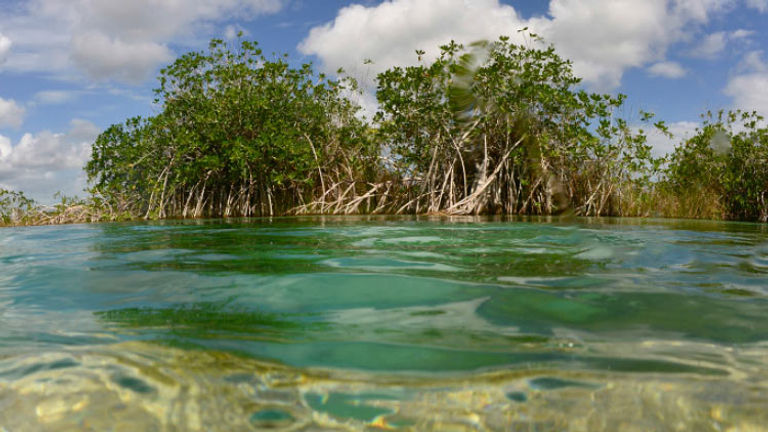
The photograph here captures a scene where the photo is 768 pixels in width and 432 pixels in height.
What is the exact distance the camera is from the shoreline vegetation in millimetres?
11383

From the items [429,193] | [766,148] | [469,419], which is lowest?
[469,419]

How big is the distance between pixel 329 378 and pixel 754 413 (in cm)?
102

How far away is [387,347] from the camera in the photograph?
1.49 m

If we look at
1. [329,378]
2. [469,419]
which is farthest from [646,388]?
[329,378]

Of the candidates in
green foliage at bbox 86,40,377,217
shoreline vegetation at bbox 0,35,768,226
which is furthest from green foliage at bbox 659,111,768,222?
green foliage at bbox 86,40,377,217

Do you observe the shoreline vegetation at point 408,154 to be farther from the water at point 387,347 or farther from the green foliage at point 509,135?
the water at point 387,347

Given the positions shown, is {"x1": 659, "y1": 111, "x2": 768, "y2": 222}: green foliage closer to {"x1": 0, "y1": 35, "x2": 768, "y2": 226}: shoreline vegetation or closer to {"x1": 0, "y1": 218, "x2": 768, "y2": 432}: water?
{"x1": 0, "y1": 35, "x2": 768, "y2": 226}: shoreline vegetation

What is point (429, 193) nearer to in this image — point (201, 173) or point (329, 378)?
point (201, 173)

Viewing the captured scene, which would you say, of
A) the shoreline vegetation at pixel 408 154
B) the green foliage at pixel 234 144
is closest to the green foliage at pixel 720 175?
the shoreline vegetation at pixel 408 154

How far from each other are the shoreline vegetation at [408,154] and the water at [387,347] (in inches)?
323

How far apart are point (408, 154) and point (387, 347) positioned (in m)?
11.3

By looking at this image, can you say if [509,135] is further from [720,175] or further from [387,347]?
[387,347]

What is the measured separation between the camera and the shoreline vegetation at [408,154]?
37.3ft

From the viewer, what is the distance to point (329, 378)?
4.22 feet
